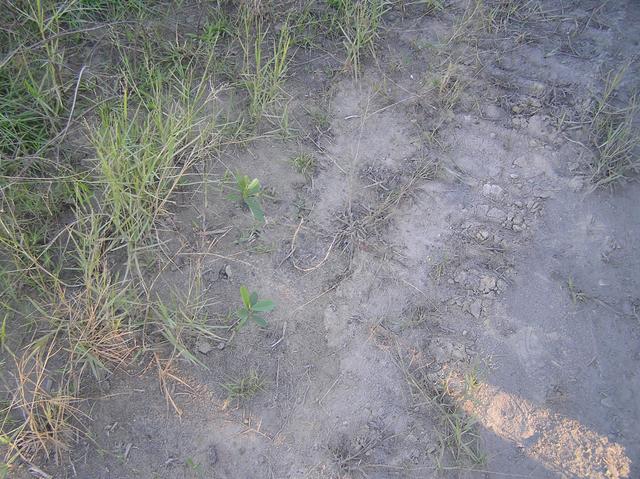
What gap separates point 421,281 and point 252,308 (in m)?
0.65

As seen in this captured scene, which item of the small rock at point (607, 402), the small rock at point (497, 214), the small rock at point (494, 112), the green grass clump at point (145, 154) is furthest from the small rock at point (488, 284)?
the green grass clump at point (145, 154)

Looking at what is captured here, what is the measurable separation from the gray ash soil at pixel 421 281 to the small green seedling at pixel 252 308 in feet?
0.36

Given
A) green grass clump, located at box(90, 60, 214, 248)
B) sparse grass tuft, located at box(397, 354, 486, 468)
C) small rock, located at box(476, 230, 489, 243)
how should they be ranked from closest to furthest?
1. sparse grass tuft, located at box(397, 354, 486, 468)
2. green grass clump, located at box(90, 60, 214, 248)
3. small rock, located at box(476, 230, 489, 243)

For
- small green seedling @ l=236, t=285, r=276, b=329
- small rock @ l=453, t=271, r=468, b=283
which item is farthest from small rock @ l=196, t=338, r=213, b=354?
small rock @ l=453, t=271, r=468, b=283

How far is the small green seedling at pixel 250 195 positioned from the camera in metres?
2.24

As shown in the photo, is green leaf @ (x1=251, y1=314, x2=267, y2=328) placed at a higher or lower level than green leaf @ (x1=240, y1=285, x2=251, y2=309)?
lower

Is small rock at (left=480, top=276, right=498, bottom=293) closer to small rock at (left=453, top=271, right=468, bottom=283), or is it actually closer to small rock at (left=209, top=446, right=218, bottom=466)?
small rock at (left=453, top=271, right=468, bottom=283)

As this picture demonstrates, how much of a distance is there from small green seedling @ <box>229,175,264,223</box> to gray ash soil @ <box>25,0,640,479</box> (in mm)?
130

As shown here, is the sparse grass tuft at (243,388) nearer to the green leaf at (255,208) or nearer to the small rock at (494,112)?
the green leaf at (255,208)

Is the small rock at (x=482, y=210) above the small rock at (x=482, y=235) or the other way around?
above

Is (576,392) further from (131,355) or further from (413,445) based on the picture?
(131,355)

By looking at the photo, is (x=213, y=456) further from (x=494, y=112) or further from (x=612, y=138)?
(x=612, y=138)

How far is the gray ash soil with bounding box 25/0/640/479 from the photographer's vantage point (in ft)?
6.52

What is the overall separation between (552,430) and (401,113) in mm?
1422
